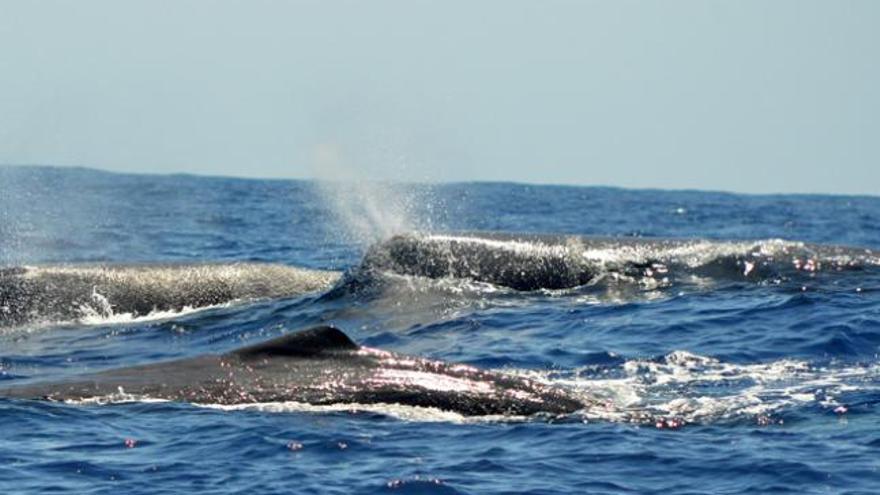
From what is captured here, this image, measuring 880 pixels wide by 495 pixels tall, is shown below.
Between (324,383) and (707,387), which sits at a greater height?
(324,383)

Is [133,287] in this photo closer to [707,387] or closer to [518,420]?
[707,387]

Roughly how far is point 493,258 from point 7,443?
11.0 meters

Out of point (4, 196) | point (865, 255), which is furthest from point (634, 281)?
point (4, 196)

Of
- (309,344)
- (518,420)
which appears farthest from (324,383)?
(518,420)

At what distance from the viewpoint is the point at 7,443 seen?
1241 cm

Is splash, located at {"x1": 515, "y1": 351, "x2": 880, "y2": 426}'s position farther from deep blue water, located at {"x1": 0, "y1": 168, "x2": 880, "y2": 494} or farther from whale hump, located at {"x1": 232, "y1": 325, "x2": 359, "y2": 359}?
whale hump, located at {"x1": 232, "y1": 325, "x2": 359, "y2": 359}

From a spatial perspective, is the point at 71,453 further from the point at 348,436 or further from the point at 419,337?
the point at 419,337

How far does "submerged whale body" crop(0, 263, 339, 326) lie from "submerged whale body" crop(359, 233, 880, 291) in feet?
4.94

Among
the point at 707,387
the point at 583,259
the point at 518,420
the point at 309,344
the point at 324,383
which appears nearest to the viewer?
the point at 518,420

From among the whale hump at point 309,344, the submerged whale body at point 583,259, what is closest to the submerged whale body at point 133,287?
the submerged whale body at point 583,259

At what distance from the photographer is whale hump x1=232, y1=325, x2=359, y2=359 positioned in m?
13.8

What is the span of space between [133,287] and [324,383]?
9.68 meters

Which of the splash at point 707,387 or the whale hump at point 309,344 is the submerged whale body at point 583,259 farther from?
the whale hump at point 309,344

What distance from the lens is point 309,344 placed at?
45.6ft
